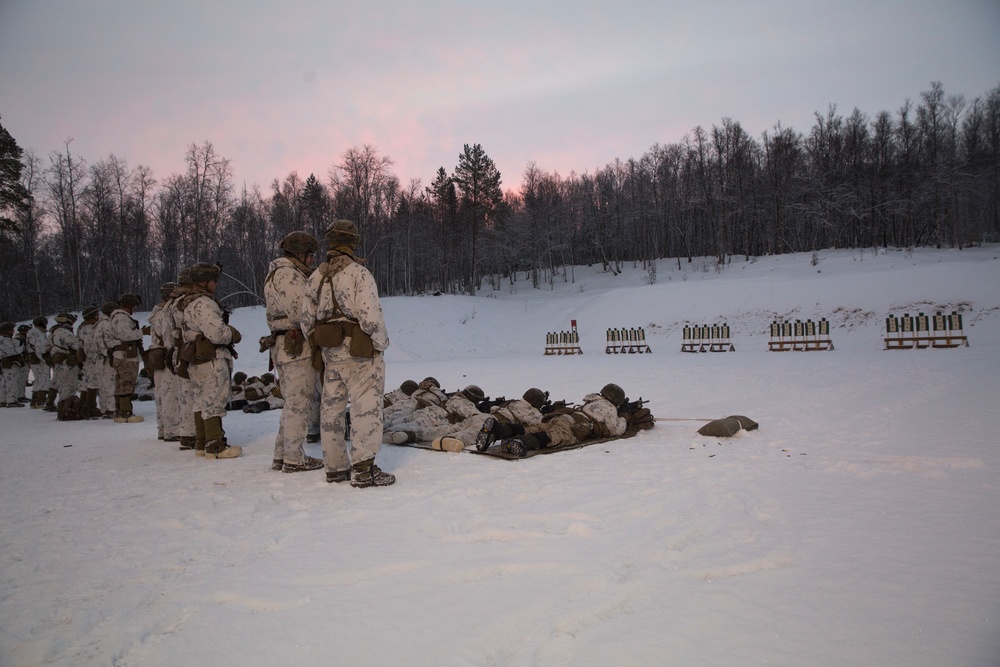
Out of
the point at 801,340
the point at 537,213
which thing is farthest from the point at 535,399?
the point at 537,213

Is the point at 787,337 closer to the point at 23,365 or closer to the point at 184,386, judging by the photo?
the point at 184,386

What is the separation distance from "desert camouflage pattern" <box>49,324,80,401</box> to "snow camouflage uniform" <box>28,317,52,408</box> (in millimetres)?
1797

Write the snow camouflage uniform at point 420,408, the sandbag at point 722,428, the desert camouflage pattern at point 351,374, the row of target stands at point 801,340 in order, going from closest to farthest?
the desert camouflage pattern at point 351,374 < the sandbag at point 722,428 < the snow camouflage uniform at point 420,408 < the row of target stands at point 801,340

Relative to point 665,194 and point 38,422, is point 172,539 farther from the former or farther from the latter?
point 665,194

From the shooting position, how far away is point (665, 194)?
5838 centimetres

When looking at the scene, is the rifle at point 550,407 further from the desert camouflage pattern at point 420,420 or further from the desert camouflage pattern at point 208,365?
the desert camouflage pattern at point 208,365

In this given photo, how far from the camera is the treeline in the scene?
38906 mm

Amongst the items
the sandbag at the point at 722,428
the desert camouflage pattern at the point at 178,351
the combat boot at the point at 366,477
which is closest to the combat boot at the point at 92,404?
the desert camouflage pattern at the point at 178,351

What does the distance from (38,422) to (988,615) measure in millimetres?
14689

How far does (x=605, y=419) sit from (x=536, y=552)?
13.0 feet

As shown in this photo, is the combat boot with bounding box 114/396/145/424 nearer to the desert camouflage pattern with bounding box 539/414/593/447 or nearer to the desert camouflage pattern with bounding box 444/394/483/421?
the desert camouflage pattern with bounding box 444/394/483/421

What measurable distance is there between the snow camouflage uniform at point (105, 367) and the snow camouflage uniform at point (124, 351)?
0.91 feet

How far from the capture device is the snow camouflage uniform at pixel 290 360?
5.84 m

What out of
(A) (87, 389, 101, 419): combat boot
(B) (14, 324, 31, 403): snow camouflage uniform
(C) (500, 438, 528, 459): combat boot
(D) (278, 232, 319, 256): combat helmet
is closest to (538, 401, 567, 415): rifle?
(C) (500, 438, 528, 459): combat boot
